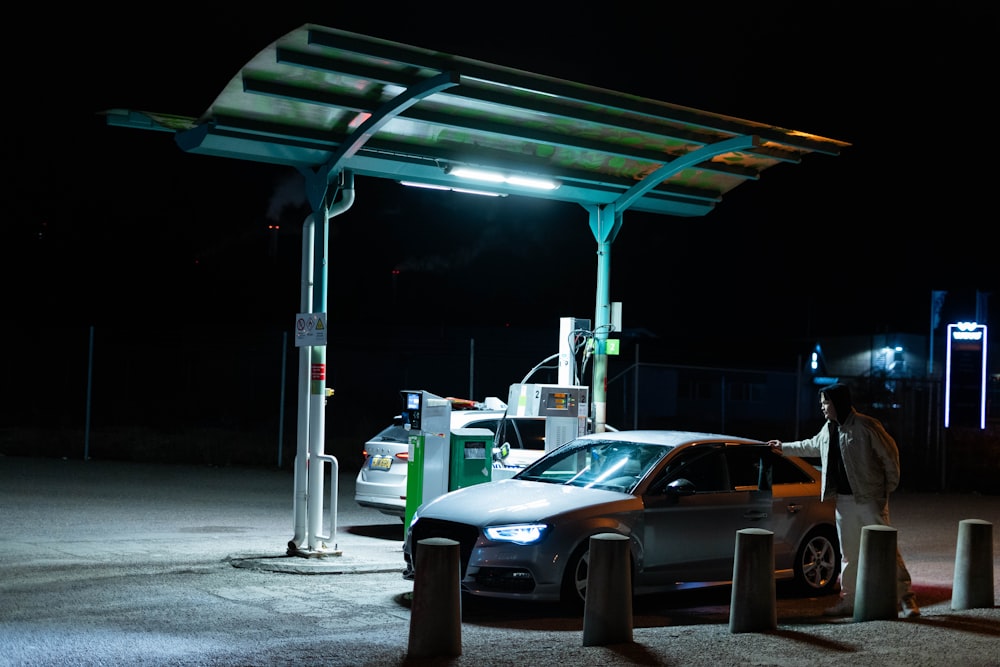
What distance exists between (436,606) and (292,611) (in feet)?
8.20

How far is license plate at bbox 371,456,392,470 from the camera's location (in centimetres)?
1402

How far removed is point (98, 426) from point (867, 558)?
28057mm

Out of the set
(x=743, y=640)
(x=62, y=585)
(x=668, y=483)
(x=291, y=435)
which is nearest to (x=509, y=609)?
(x=668, y=483)

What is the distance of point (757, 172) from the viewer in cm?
1438

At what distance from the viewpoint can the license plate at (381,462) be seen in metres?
14.0

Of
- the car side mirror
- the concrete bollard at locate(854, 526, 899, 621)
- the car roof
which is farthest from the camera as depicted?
the car roof

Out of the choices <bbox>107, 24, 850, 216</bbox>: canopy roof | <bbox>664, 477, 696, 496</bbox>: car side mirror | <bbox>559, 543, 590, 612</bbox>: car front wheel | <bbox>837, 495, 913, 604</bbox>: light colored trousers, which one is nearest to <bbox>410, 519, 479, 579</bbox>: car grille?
<bbox>559, 543, 590, 612</bbox>: car front wheel

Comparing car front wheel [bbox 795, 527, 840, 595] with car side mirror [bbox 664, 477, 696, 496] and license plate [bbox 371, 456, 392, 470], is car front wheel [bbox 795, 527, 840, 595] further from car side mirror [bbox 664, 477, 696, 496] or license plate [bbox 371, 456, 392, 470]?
license plate [bbox 371, 456, 392, 470]

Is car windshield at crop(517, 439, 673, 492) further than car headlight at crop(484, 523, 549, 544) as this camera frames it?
Yes

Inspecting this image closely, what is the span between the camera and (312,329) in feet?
39.8

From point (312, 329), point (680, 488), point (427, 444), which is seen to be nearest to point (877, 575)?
point (680, 488)

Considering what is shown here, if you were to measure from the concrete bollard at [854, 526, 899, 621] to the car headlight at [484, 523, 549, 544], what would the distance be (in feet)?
8.34

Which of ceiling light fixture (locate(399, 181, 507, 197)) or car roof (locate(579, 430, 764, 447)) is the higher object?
ceiling light fixture (locate(399, 181, 507, 197))

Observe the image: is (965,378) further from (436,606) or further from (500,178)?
(436,606)
